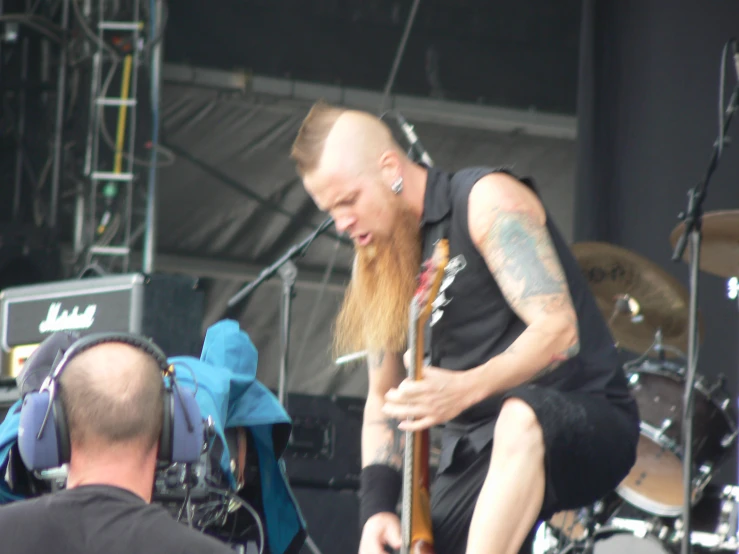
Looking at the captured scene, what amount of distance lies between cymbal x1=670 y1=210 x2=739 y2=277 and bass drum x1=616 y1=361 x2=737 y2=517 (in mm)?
573

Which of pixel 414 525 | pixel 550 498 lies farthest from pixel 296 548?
pixel 550 498

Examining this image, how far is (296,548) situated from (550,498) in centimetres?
Result: 114

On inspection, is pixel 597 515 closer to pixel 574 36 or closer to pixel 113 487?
pixel 574 36

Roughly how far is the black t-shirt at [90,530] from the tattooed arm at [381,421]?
4.56 ft

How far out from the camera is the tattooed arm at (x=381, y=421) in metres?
3.27

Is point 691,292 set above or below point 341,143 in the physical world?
below

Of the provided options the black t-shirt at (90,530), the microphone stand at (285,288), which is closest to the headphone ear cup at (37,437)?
the black t-shirt at (90,530)

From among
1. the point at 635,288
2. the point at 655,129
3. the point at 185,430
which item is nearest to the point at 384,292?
the point at 185,430

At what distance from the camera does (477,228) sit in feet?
9.66

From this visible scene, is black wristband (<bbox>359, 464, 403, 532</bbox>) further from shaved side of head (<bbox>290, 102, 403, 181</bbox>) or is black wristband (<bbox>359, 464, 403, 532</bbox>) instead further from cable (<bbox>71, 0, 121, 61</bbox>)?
cable (<bbox>71, 0, 121, 61</bbox>)

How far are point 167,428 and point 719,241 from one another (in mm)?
3378

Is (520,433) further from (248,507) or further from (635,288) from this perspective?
(635,288)

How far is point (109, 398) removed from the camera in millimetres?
1993

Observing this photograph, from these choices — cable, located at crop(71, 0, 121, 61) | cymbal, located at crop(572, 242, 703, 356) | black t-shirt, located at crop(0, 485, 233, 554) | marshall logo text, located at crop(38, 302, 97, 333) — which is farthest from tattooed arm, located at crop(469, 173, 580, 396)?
cable, located at crop(71, 0, 121, 61)
